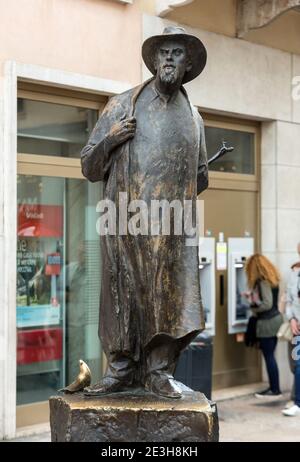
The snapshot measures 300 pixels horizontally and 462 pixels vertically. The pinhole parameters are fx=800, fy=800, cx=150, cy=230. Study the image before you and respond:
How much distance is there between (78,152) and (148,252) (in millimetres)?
4453

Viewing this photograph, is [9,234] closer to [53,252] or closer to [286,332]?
[53,252]

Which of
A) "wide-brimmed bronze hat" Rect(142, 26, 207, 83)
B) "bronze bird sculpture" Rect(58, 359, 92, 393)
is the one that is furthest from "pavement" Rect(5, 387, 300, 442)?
"wide-brimmed bronze hat" Rect(142, 26, 207, 83)

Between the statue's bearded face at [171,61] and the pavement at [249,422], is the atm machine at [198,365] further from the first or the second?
the statue's bearded face at [171,61]

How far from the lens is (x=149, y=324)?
11.8 feet

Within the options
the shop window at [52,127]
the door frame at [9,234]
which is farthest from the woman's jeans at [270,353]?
the door frame at [9,234]

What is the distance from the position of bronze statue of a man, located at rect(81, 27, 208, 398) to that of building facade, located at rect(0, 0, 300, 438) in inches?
134

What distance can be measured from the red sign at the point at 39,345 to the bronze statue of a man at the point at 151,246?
3.89 meters

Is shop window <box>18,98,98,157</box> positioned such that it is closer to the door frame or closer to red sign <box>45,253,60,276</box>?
the door frame

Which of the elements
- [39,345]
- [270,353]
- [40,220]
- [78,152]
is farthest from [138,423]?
[270,353]

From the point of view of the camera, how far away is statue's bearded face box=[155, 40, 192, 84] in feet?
12.0

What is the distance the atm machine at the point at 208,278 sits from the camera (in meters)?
8.94
